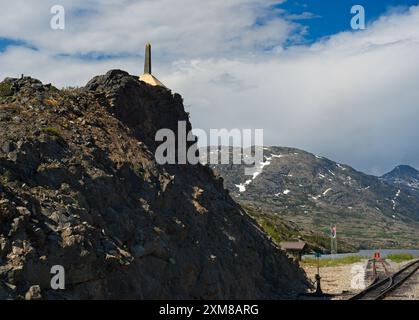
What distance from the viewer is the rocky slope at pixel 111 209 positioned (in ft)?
56.9

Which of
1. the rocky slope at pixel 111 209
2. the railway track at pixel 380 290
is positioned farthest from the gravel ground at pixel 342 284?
the rocky slope at pixel 111 209

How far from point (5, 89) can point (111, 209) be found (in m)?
10.5

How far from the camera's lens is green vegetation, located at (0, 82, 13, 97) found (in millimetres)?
27453

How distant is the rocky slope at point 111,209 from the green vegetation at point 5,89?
7cm

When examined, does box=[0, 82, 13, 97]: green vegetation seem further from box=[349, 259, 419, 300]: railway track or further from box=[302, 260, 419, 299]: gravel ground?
box=[349, 259, 419, 300]: railway track

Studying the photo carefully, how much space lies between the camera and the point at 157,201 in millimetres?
25641

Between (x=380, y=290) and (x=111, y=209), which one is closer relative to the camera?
(x=111, y=209)

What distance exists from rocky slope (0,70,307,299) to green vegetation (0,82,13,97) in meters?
0.07

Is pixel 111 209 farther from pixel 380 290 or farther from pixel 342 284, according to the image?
pixel 342 284

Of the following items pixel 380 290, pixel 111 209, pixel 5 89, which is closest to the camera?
pixel 111 209

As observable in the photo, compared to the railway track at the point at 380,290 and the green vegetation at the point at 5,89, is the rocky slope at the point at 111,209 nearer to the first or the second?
the green vegetation at the point at 5,89

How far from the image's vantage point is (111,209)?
72.6 feet

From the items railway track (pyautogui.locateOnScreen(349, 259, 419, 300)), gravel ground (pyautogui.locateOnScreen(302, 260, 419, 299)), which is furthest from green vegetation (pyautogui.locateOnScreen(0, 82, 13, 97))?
Result: railway track (pyautogui.locateOnScreen(349, 259, 419, 300))

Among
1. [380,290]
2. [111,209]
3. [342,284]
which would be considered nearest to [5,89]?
[111,209]
